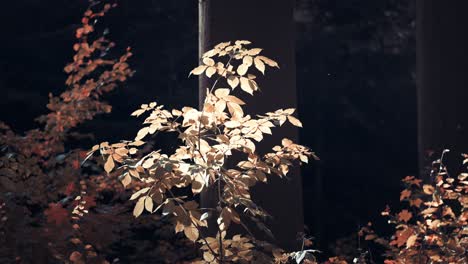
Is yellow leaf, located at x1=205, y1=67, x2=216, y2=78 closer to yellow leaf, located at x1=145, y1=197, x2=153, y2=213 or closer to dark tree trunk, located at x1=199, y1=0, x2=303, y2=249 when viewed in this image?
yellow leaf, located at x1=145, y1=197, x2=153, y2=213

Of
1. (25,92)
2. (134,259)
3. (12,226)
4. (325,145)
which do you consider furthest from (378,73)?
(12,226)

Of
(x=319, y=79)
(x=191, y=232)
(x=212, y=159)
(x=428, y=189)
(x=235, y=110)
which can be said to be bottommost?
(x=319, y=79)

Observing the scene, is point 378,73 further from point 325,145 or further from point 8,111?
point 8,111

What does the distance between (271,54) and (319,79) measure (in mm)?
8231

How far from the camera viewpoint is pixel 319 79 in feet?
43.5

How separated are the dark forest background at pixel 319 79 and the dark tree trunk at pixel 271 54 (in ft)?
17.3

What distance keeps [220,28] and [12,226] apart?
187cm

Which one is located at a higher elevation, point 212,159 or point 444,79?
point 212,159

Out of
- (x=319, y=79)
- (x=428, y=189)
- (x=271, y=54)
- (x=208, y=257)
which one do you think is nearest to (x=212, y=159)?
(x=208, y=257)

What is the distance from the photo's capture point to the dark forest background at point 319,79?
11836 millimetres

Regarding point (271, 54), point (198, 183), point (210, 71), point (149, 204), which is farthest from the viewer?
point (271, 54)

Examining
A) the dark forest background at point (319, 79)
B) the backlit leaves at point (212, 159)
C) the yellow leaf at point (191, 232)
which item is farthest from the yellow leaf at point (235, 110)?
the dark forest background at point (319, 79)

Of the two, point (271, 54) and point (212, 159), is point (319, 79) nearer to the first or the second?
point (271, 54)

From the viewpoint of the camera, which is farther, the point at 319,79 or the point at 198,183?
the point at 319,79
